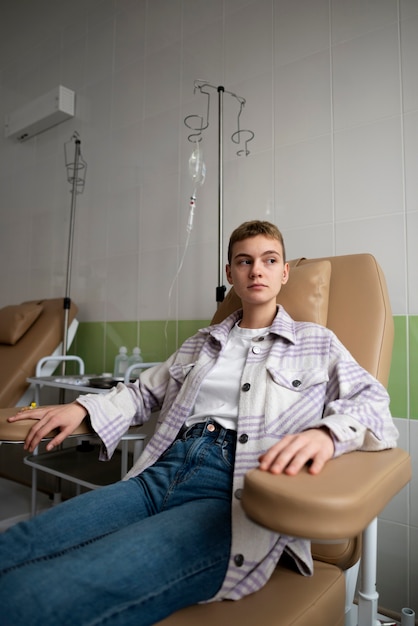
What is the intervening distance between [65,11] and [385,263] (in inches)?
103

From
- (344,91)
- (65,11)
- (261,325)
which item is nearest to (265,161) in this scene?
(344,91)

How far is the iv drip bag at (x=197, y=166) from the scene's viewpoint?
1.94 meters

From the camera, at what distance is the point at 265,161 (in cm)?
180

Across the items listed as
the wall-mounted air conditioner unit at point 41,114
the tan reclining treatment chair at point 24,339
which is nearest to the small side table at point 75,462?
the tan reclining treatment chair at point 24,339

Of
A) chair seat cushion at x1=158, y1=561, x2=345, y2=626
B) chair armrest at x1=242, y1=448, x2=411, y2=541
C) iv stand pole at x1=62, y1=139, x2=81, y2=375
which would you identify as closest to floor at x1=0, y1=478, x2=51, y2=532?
iv stand pole at x1=62, y1=139, x2=81, y2=375

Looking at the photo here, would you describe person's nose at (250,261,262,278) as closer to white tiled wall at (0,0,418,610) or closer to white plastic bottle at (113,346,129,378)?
white tiled wall at (0,0,418,610)

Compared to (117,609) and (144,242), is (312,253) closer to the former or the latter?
(144,242)

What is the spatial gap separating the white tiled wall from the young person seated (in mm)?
583

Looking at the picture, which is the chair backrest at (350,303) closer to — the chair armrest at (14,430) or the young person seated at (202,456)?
the young person seated at (202,456)

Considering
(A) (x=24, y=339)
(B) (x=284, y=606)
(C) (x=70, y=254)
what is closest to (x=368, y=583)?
(B) (x=284, y=606)

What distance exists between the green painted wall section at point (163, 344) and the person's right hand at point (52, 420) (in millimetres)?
966

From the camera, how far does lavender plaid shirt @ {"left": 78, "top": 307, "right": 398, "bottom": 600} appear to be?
0.75 m

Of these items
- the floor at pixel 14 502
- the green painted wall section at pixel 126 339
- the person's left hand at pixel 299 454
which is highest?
the green painted wall section at pixel 126 339

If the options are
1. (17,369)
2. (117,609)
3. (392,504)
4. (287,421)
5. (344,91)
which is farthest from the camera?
(17,369)
